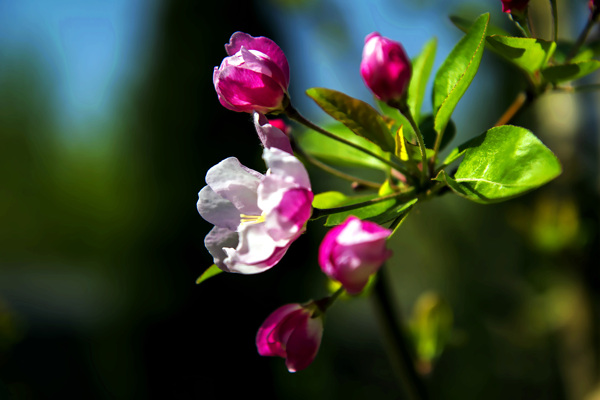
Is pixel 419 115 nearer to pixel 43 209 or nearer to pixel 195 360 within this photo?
pixel 195 360

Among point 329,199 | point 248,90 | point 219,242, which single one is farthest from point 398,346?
point 248,90

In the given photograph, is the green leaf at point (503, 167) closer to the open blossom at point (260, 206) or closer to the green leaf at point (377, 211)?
the green leaf at point (377, 211)

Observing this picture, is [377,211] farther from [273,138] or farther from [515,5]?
[515,5]

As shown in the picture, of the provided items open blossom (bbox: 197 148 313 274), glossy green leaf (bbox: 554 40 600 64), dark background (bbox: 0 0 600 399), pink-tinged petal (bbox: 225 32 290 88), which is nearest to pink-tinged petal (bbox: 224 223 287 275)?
open blossom (bbox: 197 148 313 274)

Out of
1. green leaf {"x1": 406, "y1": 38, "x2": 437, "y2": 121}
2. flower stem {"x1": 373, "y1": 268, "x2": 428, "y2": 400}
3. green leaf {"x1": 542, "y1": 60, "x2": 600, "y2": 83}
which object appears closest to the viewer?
green leaf {"x1": 542, "y1": 60, "x2": 600, "y2": 83}

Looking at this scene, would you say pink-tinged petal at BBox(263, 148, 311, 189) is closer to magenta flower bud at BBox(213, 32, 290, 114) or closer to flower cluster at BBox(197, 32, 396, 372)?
flower cluster at BBox(197, 32, 396, 372)
